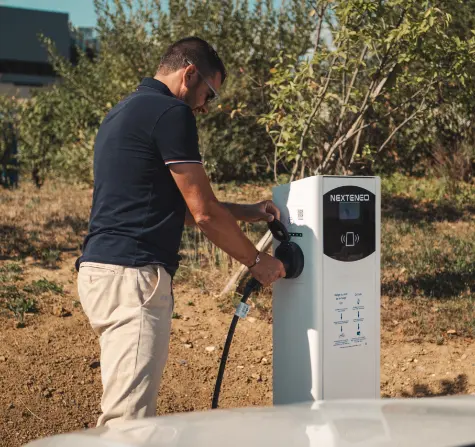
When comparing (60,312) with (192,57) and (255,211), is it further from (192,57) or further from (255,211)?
(192,57)

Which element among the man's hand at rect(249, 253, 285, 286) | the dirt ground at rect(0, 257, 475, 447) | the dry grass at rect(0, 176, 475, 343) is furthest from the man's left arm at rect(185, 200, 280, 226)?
the dry grass at rect(0, 176, 475, 343)

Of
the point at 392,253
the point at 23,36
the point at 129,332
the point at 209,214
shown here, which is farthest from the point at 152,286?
the point at 23,36

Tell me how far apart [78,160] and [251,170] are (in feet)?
8.97

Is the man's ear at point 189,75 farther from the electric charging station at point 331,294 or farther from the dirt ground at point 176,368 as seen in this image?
the dirt ground at point 176,368

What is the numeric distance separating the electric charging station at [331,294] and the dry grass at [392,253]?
2.33 m

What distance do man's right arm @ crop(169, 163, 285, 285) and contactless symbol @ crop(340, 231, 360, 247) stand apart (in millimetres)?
395

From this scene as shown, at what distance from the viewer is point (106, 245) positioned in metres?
2.80

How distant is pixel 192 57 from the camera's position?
2.97 metres

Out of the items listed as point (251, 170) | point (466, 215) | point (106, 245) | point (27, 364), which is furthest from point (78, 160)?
point (106, 245)

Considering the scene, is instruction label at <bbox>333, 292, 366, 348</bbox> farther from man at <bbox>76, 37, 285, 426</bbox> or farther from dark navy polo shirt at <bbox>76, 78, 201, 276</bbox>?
dark navy polo shirt at <bbox>76, 78, 201, 276</bbox>

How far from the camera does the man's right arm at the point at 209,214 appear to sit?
8.83ft

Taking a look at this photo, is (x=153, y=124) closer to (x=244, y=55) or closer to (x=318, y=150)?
(x=318, y=150)

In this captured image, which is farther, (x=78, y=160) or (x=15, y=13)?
(x=15, y=13)

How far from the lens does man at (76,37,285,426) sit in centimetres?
271
